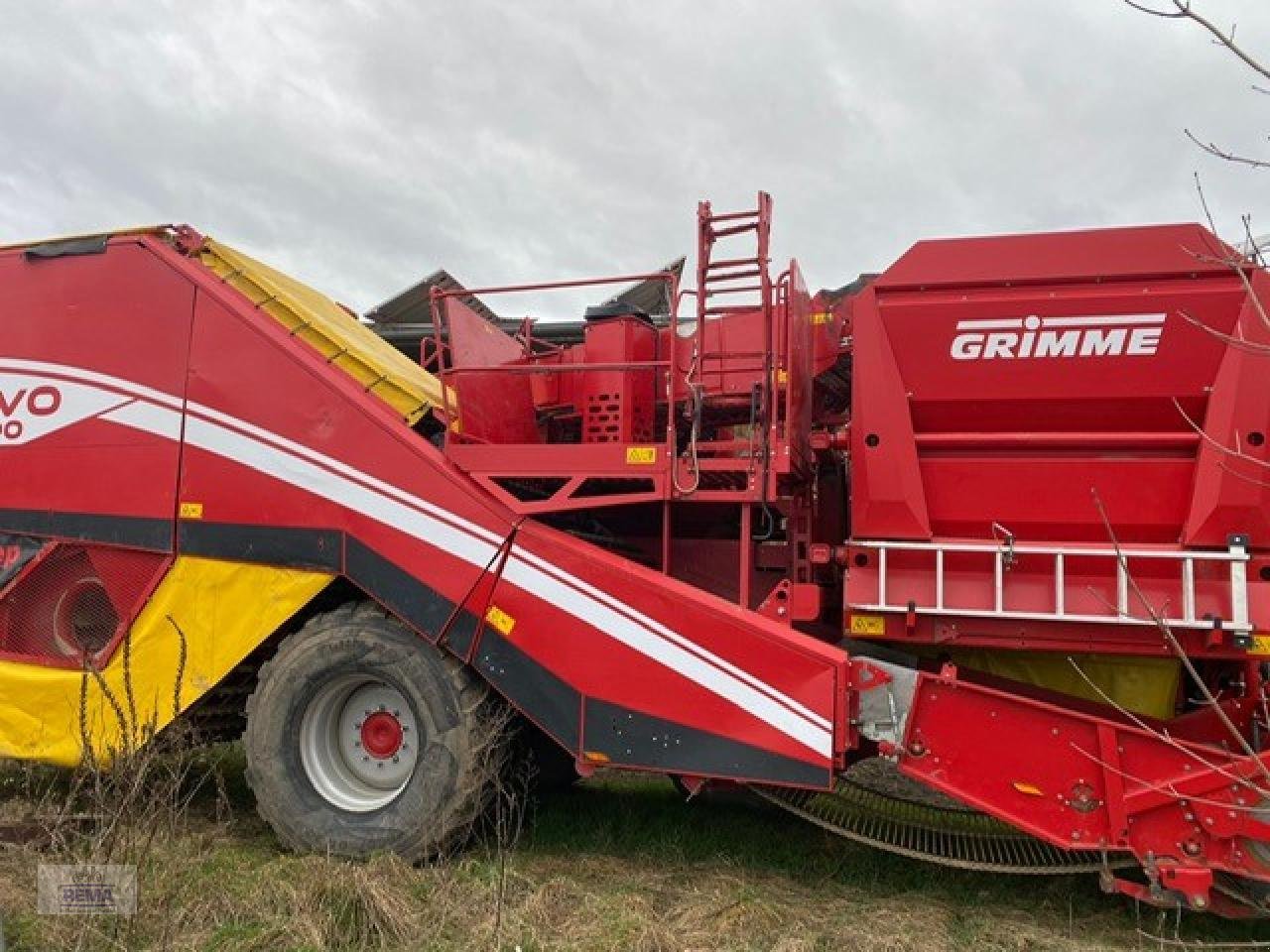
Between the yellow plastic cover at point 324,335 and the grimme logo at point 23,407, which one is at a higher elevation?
the yellow plastic cover at point 324,335

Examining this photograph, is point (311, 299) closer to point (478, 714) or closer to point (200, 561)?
point (200, 561)

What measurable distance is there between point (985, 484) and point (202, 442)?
388 cm

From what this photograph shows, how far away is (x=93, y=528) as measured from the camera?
5.04 m

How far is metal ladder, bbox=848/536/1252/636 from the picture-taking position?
12.4ft

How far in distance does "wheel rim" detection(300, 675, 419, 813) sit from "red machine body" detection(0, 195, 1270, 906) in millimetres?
508

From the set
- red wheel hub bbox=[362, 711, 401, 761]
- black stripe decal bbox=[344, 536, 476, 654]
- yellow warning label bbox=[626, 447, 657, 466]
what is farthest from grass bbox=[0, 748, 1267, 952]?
yellow warning label bbox=[626, 447, 657, 466]

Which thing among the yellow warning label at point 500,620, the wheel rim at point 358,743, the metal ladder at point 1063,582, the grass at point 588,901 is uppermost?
the metal ladder at point 1063,582

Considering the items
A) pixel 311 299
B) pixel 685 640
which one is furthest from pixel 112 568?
pixel 685 640

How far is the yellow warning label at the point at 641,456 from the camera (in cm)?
442

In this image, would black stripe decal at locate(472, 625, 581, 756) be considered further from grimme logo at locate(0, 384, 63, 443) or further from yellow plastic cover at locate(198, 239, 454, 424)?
grimme logo at locate(0, 384, 63, 443)

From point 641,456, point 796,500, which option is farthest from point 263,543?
point 796,500
